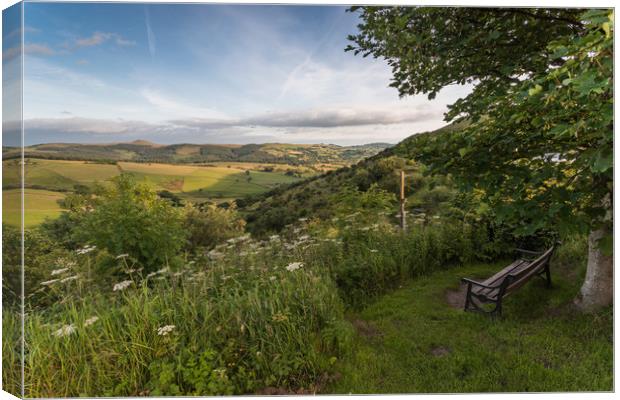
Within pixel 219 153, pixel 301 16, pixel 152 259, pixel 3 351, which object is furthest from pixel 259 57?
pixel 3 351

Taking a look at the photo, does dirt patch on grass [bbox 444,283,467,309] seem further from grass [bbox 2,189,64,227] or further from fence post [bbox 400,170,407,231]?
grass [bbox 2,189,64,227]

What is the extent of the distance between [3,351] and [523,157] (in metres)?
4.27

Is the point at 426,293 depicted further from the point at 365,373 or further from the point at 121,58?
the point at 121,58

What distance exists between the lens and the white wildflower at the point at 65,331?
8.50 ft

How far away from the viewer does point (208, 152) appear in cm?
350

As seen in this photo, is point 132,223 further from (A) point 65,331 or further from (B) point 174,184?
(A) point 65,331

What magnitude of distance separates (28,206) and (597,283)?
490 centimetres

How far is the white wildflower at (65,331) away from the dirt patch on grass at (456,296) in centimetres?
345

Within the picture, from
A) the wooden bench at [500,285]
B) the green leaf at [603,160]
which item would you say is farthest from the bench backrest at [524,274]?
the green leaf at [603,160]

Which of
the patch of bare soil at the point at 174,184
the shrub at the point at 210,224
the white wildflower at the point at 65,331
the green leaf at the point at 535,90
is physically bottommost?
the white wildflower at the point at 65,331

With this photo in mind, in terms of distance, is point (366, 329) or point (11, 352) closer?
point (11, 352)

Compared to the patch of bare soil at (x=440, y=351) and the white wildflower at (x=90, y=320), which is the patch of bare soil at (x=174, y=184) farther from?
the patch of bare soil at (x=440, y=351)

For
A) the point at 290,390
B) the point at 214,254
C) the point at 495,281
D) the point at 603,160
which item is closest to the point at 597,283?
the point at 495,281

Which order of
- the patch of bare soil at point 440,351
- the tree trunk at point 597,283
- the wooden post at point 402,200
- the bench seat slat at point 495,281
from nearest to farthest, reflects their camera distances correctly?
the patch of bare soil at point 440,351
the tree trunk at point 597,283
the bench seat slat at point 495,281
the wooden post at point 402,200
